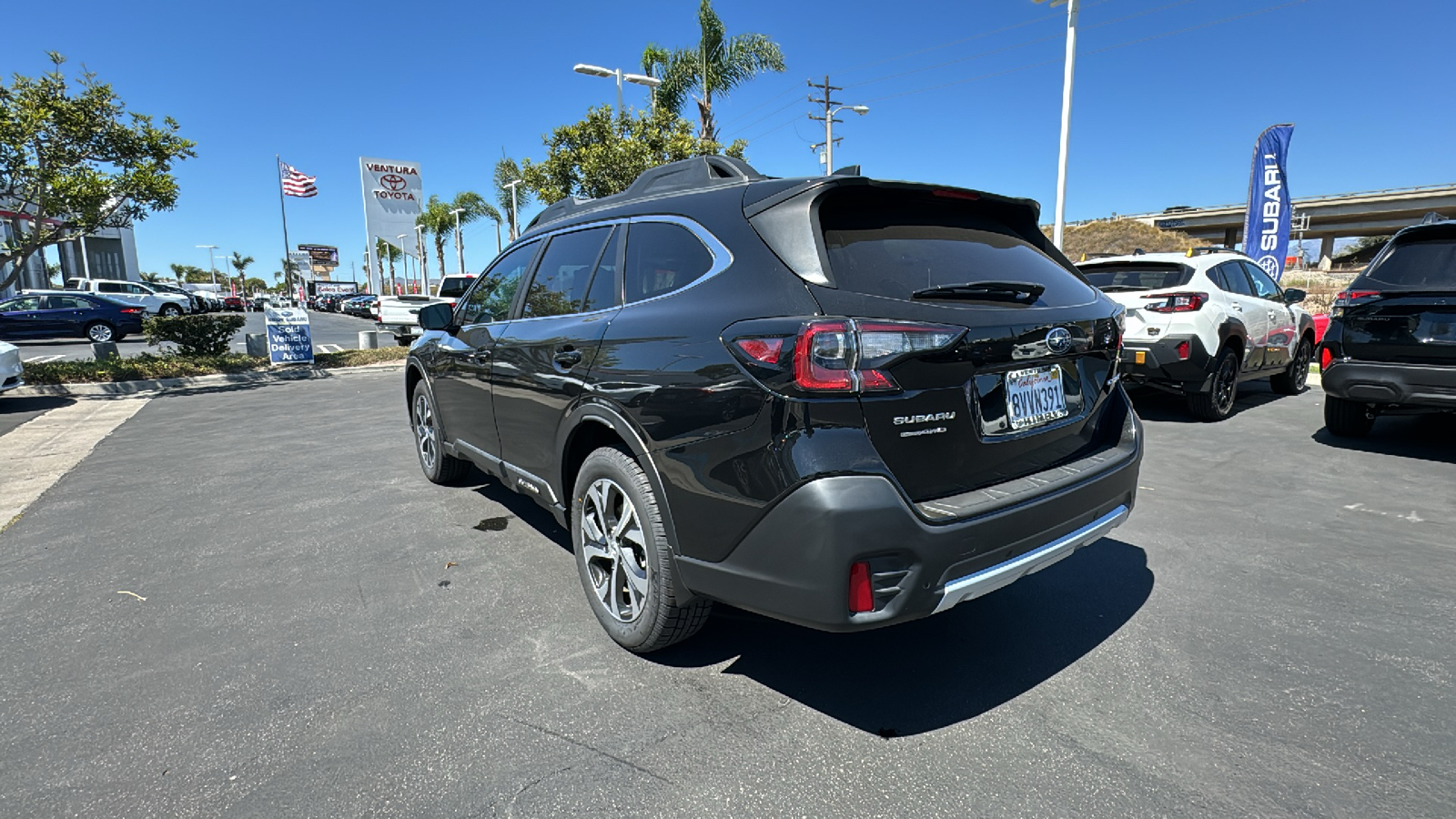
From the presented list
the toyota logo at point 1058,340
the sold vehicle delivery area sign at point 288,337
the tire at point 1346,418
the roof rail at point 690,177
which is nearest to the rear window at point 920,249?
the toyota logo at point 1058,340

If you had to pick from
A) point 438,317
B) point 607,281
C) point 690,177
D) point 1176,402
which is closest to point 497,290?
point 438,317

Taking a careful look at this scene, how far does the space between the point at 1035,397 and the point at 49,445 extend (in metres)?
8.89

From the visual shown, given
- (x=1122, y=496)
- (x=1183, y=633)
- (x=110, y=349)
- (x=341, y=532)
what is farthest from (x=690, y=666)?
(x=110, y=349)

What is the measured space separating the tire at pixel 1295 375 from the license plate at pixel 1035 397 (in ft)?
26.8

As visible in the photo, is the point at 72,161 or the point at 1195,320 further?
the point at 72,161

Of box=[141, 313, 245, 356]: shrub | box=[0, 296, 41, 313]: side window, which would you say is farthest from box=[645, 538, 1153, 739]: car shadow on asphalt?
box=[0, 296, 41, 313]: side window

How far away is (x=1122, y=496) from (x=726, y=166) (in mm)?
2130

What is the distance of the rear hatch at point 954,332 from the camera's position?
7.13 feet

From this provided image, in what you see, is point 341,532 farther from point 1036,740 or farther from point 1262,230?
point 1262,230

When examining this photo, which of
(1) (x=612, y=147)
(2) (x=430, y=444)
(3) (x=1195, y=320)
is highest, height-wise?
(1) (x=612, y=147)

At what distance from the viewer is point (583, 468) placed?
295cm

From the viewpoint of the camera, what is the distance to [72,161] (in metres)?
10.6

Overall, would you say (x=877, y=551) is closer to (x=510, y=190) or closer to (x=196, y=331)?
(x=196, y=331)

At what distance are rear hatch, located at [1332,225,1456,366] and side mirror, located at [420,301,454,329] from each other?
6.68 m
